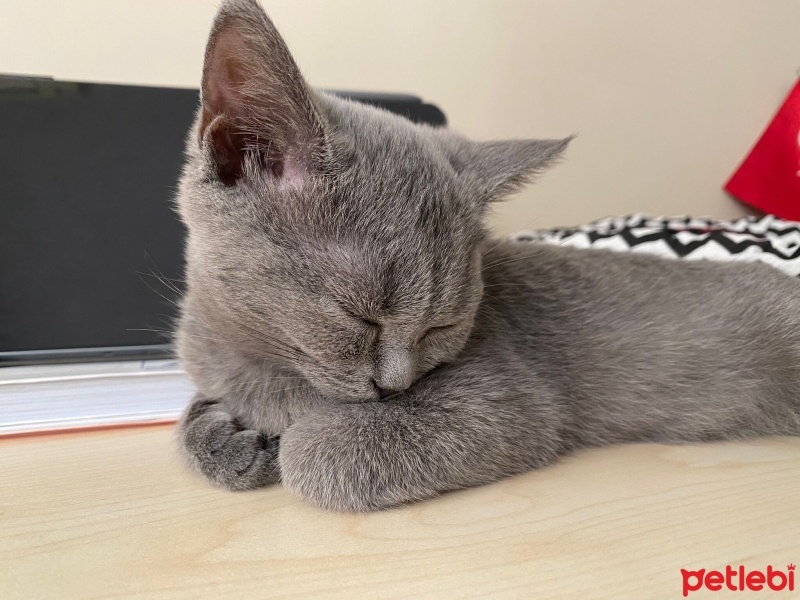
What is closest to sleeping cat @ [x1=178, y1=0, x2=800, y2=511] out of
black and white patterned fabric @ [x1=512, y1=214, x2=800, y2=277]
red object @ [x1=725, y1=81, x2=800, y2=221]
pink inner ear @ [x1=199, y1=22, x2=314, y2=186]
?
pink inner ear @ [x1=199, y1=22, x2=314, y2=186]

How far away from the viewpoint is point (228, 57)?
534mm

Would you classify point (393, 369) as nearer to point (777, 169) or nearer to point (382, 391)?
point (382, 391)

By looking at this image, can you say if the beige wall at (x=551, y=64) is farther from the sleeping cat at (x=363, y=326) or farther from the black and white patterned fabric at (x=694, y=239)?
the sleeping cat at (x=363, y=326)

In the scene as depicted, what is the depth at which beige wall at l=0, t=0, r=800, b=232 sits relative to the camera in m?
1.19

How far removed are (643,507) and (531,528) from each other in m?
0.14

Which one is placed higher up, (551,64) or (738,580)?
(551,64)

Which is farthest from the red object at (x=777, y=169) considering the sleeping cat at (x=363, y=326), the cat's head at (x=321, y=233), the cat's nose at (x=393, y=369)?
the cat's nose at (x=393, y=369)

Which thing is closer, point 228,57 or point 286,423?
point 228,57

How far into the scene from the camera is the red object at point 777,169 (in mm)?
1759

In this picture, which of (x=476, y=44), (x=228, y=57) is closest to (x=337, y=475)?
(x=228, y=57)

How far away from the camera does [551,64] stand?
1519 millimetres

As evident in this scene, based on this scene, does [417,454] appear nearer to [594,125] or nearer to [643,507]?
[643,507]

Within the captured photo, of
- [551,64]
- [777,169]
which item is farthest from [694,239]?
[777,169]

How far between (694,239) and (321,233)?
111cm
